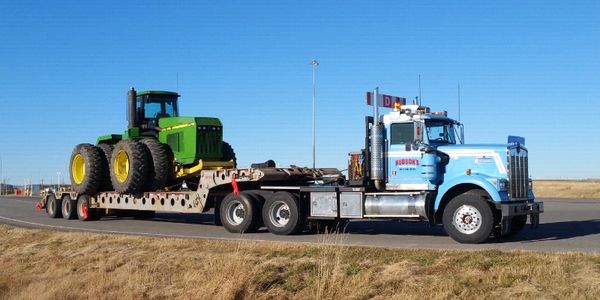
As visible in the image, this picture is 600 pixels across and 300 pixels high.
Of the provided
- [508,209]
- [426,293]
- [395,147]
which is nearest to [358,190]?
[395,147]

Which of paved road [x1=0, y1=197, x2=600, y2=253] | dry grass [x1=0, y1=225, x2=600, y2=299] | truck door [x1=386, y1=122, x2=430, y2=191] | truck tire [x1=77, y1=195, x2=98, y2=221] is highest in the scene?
truck door [x1=386, y1=122, x2=430, y2=191]

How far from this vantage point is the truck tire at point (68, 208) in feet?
79.0

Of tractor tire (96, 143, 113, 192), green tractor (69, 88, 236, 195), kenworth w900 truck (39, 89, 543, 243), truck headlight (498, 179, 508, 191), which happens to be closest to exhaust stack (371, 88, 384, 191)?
kenworth w900 truck (39, 89, 543, 243)

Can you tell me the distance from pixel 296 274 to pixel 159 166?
1054 centimetres

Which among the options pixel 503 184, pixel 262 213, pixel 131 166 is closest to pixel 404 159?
pixel 503 184

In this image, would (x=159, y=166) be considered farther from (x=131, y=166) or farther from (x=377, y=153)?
(x=377, y=153)

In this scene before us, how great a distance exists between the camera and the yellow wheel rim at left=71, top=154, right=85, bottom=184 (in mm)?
23641

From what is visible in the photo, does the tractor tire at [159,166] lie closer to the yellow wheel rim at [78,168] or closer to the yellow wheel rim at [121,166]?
the yellow wheel rim at [121,166]

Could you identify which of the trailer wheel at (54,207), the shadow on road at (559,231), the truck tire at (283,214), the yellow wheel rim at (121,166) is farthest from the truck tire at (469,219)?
the trailer wheel at (54,207)

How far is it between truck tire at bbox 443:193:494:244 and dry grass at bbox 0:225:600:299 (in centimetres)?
271

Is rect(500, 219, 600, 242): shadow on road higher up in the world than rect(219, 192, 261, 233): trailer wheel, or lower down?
lower down

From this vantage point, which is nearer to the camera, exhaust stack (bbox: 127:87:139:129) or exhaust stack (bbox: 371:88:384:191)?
exhaust stack (bbox: 371:88:384:191)

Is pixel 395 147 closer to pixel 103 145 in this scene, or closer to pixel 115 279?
pixel 115 279

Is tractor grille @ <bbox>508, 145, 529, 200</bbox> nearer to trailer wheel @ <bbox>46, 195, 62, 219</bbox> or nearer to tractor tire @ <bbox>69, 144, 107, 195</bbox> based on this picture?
tractor tire @ <bbox>69, 144, 107, 195</bbox>
